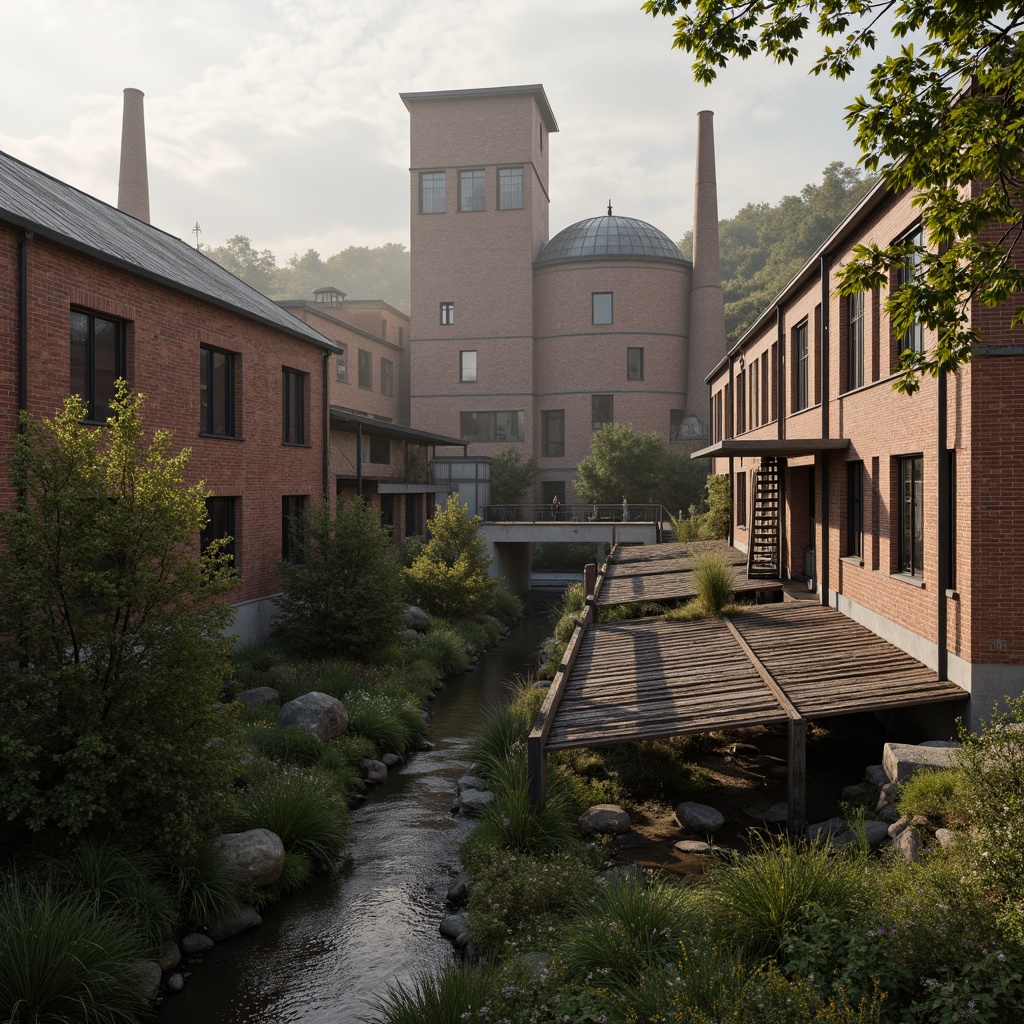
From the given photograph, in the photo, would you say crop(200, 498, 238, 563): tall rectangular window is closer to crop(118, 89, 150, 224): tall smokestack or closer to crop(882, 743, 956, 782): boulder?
crop(882, 743, 956, 782): boulder

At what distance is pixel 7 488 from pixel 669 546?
21.9m

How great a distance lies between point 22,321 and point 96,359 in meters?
2.29

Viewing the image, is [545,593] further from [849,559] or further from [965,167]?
[965,167]

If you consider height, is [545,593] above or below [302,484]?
below

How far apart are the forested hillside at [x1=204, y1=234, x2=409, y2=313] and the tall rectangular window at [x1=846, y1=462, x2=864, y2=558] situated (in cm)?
8995

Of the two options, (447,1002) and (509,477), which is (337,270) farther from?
(447,1002)

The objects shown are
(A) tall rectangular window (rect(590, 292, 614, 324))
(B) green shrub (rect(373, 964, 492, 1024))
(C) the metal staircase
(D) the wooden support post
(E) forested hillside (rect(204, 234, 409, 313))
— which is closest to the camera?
(B) green shrub (rect(373, 964, 492, 1024))

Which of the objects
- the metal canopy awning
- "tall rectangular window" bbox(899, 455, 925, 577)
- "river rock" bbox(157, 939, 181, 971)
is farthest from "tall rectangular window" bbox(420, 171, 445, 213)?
"river rock" bbox(157, 939, 181, 971)

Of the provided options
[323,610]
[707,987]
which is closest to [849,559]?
Result: [323,610]

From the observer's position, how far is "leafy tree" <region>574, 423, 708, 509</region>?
42250 millimetres

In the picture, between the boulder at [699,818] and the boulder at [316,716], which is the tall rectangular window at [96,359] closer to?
the boulder at [316,716]

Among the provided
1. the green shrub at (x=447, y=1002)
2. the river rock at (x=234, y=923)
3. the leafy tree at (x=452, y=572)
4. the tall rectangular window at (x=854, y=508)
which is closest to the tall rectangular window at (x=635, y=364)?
the leafy tree at (x=452, y=572)

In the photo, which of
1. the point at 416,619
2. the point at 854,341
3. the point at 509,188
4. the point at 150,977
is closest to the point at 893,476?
the point at 854,341

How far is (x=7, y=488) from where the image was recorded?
1215 centimetres
